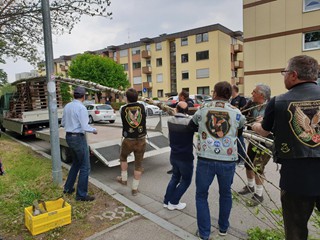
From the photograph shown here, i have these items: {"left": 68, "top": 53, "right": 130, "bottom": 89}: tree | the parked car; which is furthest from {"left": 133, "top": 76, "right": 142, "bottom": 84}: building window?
the parked car

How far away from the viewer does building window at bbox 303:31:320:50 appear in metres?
18.0

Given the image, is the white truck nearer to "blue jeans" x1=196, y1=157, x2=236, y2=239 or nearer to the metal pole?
the metal pole

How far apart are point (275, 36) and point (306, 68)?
66.7 feet

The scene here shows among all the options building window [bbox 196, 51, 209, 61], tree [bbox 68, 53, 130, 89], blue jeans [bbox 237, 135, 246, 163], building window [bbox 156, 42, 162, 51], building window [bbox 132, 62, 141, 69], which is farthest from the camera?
building window [bbox 132, 62, 141, 69]

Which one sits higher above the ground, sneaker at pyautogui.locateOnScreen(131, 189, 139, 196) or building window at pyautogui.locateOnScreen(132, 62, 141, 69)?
building window at pyautogui.locateOnScreen(132, 62, 141, 69)

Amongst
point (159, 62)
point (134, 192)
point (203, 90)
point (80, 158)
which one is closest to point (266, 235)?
point (134, 192)

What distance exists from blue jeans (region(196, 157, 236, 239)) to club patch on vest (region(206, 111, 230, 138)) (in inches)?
13.5

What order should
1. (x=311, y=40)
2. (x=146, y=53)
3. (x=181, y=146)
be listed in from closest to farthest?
(x=181, y=146) → (x=311, y=40) → (x=146, y=53)

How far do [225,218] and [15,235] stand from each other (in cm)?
271

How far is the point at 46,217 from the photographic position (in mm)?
3256

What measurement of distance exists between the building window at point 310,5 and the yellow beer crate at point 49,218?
68.4 ft

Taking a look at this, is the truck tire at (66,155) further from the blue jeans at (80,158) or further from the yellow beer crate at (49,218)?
the yellow beer crate at (49,218)

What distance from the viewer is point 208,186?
120 inches

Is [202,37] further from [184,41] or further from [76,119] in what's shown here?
[76,119]
